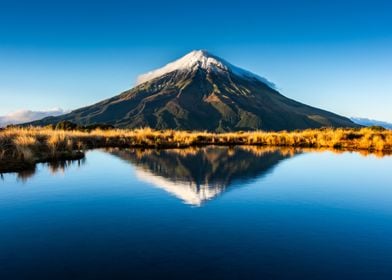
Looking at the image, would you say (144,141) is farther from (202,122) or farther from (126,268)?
(202,122)

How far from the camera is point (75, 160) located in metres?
22.0

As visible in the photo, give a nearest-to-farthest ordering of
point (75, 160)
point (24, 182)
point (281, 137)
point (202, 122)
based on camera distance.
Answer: point (24, 182), point (75, 160), point (281, 137), point (202, 122)

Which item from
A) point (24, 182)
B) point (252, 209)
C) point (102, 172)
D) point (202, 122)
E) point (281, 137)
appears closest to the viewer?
point (252, 209)

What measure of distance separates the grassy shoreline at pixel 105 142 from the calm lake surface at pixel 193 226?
4.67 metres

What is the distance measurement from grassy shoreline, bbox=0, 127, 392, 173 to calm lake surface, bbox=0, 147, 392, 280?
467cm

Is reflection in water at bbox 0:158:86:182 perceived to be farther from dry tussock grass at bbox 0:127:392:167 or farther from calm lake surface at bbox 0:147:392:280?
→ dry tussock grass at bbox 0:127:392:167

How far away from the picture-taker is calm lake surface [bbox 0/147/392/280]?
21.6 feet

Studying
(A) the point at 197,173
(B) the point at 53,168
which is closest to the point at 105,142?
(B) the point at 53,168

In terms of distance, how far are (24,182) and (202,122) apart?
17684 cm

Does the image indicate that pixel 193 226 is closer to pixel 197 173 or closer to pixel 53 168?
pixel 197 173

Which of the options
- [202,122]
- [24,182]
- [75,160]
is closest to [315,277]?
[24,182]

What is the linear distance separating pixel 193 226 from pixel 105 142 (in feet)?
90.5

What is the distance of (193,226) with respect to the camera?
8969 mm

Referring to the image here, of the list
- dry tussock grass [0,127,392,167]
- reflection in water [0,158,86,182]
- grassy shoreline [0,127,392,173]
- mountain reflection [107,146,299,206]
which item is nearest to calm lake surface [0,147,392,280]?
mountain reflection [107,146,299,206]
